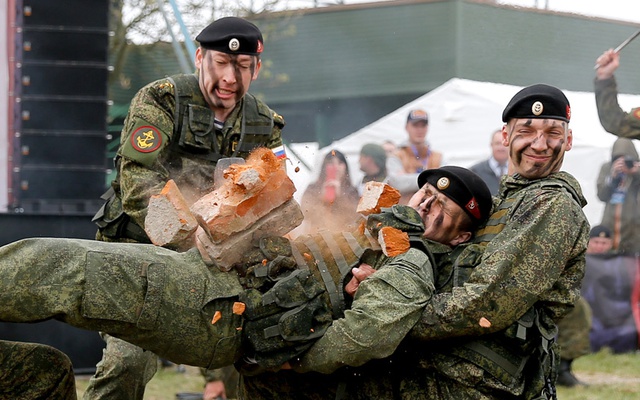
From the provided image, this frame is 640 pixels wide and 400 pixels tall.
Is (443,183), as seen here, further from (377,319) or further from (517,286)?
(377,319)

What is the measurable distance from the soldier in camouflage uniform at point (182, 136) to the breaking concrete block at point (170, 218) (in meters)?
0.39

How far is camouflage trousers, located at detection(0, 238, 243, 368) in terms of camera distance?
13.9 feet

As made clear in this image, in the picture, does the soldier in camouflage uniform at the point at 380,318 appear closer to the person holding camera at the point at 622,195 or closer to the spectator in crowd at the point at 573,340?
the spectator in crowd at the point at 573,340

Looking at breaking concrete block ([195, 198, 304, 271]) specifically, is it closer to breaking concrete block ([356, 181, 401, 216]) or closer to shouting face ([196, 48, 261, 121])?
breaking concrete block ([356, 181, 401, 216])

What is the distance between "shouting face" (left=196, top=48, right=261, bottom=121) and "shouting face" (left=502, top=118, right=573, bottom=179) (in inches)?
53.0

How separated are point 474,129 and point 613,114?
90.2 inches

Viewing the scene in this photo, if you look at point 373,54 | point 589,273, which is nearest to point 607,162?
point 589,273

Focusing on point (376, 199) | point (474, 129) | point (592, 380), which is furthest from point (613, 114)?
point (376, 199)

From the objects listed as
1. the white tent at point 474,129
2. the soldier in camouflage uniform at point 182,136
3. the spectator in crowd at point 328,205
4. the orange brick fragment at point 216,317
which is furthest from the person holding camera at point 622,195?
the orange brick fragment at point 216,317

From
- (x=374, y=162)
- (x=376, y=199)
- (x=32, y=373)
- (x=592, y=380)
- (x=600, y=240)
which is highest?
(x=376, y=199)

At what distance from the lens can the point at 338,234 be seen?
195 inches

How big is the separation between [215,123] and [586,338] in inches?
207

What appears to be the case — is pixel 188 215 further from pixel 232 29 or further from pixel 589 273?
pixel 589 273

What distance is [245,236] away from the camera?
4.68 m
